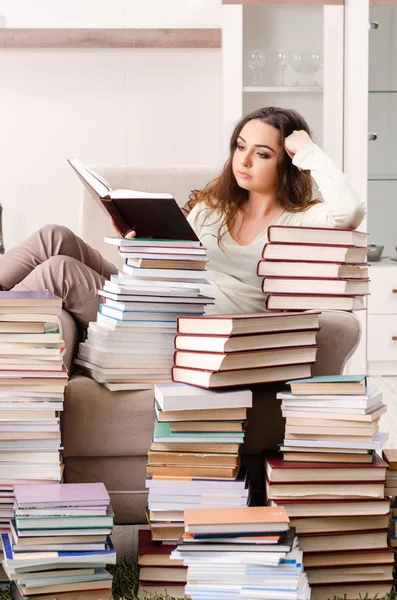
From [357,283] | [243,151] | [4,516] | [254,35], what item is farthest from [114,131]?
[4,516]

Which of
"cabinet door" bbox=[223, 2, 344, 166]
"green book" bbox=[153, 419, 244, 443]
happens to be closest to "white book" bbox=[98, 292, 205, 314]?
"green book" bbox=[153, 419, 244, 443]

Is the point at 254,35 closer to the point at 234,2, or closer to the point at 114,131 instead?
the point at 234,2

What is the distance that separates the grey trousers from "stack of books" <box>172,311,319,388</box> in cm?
39

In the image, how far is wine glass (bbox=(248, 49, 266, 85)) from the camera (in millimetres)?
4352

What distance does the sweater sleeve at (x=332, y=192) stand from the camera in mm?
2230

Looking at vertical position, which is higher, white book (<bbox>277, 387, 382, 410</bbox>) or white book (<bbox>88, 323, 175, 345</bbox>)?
white book (<bbox>88, 323, 175, 345</bbox>)

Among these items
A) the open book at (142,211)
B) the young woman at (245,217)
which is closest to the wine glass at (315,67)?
the young woman at (245,217)

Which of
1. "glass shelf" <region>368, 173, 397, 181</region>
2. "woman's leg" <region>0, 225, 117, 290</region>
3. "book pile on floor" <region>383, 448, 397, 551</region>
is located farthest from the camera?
"glass shelf" <region>368, 173, 397, 181</region>

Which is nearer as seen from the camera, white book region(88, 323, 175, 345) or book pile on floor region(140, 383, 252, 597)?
book pile on floor region(140, 383, 252, 597)

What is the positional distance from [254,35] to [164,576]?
10.6 ft

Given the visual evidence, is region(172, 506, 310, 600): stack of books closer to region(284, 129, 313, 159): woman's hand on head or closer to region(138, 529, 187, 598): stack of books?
region(138, 529, 187, 598): stack of books

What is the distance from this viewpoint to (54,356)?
190 centimetres

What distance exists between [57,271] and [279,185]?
0.69 metres

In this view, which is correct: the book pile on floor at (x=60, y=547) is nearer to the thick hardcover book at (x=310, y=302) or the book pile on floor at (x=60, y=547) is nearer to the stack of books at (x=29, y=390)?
the stack of books at (x=29, y=390)
